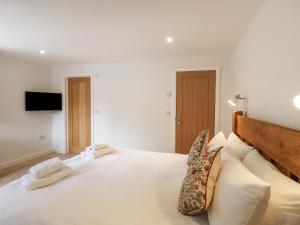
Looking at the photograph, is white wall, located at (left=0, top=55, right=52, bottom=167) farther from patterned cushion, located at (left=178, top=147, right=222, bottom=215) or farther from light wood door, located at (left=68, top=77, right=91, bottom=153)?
patterned cushion, located at (left=178, top=147, right=222, bottom=215)

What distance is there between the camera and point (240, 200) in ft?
2.86

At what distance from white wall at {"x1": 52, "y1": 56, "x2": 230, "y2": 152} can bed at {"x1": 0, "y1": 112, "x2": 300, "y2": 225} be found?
1.98 meters

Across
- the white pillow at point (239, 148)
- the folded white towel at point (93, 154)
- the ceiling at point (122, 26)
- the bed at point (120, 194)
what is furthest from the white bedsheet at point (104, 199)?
the ceiling at point (122, 26)

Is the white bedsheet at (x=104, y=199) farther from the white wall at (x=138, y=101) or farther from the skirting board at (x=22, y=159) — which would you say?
the skirting board at (x=22, y=159)

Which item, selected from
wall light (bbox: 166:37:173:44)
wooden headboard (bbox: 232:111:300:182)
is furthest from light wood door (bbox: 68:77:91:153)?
wooden headboard (bbox: 232:111:300:182)

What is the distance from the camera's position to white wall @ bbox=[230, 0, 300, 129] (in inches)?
44.9

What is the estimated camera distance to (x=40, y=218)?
45.7 inches

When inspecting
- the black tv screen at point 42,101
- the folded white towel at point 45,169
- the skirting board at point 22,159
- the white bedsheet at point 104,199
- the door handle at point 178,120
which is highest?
the black tv screen at point 42,101

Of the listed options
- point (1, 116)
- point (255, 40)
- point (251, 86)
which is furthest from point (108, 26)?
point (1, 116)

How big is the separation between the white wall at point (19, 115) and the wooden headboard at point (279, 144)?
14.5 feet

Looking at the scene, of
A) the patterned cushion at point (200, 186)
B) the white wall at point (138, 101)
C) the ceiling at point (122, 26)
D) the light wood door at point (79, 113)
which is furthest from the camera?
the light wood door at point (79, 113)

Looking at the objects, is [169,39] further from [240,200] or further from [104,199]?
[240,200]

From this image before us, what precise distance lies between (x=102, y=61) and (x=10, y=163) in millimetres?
2907

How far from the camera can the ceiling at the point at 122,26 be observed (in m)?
1.79
